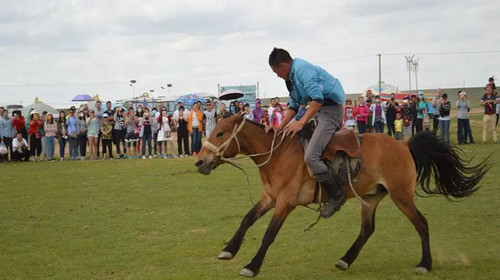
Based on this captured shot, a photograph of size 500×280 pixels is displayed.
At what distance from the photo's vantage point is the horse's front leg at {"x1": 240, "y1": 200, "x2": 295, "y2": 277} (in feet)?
24.9

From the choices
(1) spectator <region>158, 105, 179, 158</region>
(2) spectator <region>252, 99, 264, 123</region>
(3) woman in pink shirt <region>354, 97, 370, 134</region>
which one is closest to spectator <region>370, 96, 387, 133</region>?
(3) woman in pink shirt <region>354, 97, 370, 134</region>

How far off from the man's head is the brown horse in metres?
0.86

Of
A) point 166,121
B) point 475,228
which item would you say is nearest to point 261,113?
point 166,121

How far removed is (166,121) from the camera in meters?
28.2

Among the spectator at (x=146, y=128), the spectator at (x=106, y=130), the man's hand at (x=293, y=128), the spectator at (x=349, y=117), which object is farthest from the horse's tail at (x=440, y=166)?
the spectator at (x=106, y=130)

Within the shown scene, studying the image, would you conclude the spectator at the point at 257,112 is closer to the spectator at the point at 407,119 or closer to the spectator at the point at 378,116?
the spectator at the point at 378,116

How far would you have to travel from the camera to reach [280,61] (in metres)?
8.25

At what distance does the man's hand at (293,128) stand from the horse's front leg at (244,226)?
93 cm

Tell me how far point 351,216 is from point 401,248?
2.86 metres

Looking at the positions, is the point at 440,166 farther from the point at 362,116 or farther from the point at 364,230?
the point at 362,116

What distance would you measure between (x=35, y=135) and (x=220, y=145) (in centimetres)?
2243

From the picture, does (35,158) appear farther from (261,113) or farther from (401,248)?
(401,248)

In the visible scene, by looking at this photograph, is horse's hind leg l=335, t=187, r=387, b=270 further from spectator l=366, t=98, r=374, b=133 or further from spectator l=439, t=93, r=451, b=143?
spectator l=366, t=98, r=374, b=133

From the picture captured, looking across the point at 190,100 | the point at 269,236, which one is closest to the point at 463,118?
the point at 269,236
